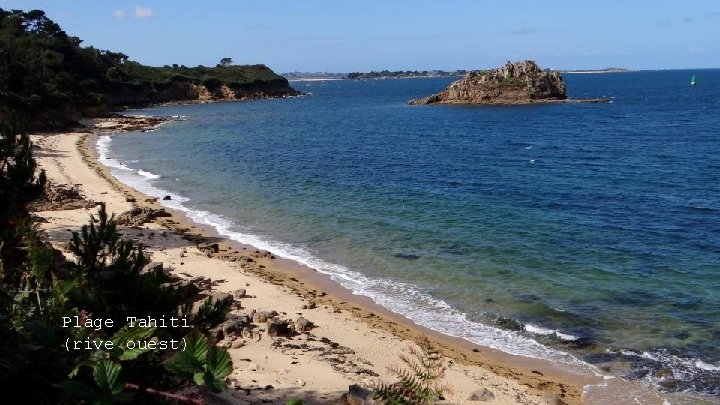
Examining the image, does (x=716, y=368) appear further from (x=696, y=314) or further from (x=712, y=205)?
(x=712, y=205)

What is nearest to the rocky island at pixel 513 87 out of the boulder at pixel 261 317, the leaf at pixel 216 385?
the boulder at pixel 261 317

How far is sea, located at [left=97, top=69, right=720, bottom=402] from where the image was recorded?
1561 cm

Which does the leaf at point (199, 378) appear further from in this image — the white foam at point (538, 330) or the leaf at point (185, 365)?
the white foam at point (538, 330)

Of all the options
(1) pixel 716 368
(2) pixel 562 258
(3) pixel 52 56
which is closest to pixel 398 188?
(2) pixel 562 258

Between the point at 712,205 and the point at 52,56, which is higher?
the point at 52,56

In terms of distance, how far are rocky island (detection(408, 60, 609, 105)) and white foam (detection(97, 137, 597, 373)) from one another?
9017 centimetres

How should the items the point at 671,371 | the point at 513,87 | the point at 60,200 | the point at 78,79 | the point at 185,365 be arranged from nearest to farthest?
the point at 185,365 → the point at 671,371 → the point at 60,200 → the point at 78,79 → the point at 513,87

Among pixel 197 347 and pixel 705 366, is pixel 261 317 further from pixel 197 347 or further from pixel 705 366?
pixel 705 366

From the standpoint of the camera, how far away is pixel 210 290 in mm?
17078

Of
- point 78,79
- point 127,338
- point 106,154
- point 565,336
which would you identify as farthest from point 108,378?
point 78,79

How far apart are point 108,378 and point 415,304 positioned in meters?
13.1

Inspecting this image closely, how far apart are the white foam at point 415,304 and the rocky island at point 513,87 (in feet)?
296

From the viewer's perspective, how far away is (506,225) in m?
25.2

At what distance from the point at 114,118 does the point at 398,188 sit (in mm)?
57212
